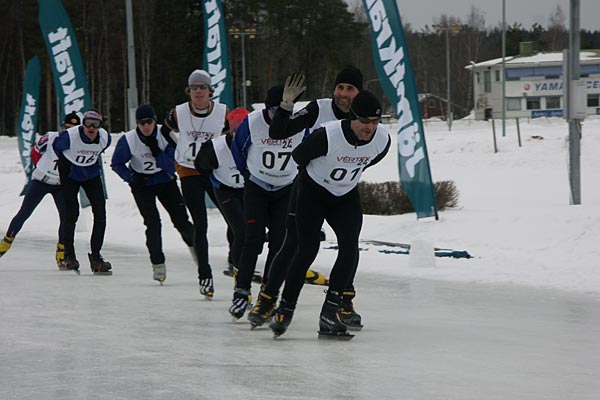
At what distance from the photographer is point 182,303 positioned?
9172mm

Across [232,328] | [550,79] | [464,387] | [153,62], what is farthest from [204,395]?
[550,79]

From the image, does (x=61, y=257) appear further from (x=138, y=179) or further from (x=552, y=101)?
(x=552, y=101)

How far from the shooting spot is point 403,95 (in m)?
15.4

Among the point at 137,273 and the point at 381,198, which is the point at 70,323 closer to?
the point at 137,273

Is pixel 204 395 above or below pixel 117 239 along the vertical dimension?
above

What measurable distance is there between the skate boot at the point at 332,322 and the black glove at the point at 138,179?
3.78 metres

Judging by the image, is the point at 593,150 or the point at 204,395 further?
the point at 593,150

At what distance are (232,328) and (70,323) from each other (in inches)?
48.0

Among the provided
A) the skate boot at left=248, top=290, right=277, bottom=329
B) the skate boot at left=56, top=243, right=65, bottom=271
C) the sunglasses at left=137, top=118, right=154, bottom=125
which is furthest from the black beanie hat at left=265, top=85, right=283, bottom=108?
the skate boot at left=56, top=243, right=65, bottom=271

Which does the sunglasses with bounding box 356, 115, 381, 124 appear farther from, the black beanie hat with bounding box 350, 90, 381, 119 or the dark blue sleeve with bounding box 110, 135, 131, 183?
the dark blue sleeve with bounding box 110, 135, 131, 183

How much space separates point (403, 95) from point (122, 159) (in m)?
6.13

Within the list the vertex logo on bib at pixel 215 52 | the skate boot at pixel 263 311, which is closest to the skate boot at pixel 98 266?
the skate boot at pixel 263 311

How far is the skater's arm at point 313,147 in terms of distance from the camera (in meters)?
6.73

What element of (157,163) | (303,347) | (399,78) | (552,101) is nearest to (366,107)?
(303,347)
